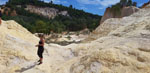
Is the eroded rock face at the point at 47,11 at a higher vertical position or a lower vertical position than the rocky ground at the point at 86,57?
higher

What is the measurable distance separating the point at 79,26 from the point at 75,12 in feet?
169

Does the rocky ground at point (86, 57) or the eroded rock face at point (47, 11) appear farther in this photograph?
the eroded rock face at point (47, 11)

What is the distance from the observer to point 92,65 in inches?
205

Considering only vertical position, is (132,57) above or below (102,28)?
below

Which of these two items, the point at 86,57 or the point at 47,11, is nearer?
the point at 86,57

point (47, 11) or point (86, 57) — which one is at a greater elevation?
point (47, 11)

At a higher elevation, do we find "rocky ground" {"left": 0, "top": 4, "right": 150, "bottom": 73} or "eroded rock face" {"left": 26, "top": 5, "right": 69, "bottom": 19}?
"eroded rock face" {"left": 26, "top": 5, "right": 69, "bottom": 19}

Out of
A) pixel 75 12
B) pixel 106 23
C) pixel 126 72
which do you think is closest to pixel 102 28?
pixel 106 23

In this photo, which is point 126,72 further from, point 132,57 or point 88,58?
point 88,58

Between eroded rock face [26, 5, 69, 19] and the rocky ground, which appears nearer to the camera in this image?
the rocky ground

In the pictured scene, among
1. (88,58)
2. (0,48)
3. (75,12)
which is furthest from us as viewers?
(75,12)

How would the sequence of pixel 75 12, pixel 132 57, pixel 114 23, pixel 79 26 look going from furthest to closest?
pixel 75 12, pixel 79 26, pixel 114 23, pixel 132 57

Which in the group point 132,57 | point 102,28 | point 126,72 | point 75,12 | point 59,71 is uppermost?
point 75,12

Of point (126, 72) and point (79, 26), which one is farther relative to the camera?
point (79, 26)
